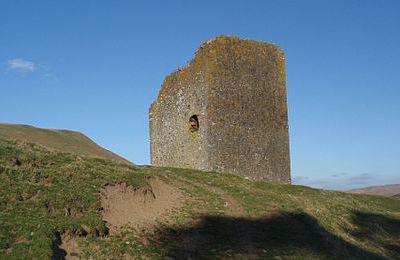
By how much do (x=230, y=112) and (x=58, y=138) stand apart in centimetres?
3764

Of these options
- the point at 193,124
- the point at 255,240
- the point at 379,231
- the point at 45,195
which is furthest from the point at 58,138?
the point at 255,240

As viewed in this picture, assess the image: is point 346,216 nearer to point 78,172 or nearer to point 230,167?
point 230,167

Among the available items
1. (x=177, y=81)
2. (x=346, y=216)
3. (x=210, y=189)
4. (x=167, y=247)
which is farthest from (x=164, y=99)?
(x=167, y=247)

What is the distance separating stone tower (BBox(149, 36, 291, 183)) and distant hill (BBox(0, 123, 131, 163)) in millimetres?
25879

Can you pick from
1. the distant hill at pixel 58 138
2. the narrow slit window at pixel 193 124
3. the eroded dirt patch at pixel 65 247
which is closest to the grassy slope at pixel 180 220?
the eroded dirt patch at pixel 65 247

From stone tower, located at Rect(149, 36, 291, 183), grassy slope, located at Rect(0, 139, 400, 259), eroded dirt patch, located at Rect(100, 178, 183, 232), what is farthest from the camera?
stone tower, located at Rect(149, 36, 291, 183)

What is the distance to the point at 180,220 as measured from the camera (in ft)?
49.9

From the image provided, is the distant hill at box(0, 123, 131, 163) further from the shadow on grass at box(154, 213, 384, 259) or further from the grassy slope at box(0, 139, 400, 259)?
the shadow on grass at box(154, 213, 384, 259)

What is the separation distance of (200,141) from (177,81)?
4.29 m

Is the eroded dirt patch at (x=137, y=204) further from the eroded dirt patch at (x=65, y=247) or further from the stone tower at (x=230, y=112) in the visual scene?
the stone tower at (x=230, y=112)

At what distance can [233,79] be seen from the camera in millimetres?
26234

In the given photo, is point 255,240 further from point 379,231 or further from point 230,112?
point 230,112

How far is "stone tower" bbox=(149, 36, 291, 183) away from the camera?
25453mm

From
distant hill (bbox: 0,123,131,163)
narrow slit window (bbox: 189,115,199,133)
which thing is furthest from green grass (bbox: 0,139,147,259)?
distant hill (bbox: 0,123,131,163)
